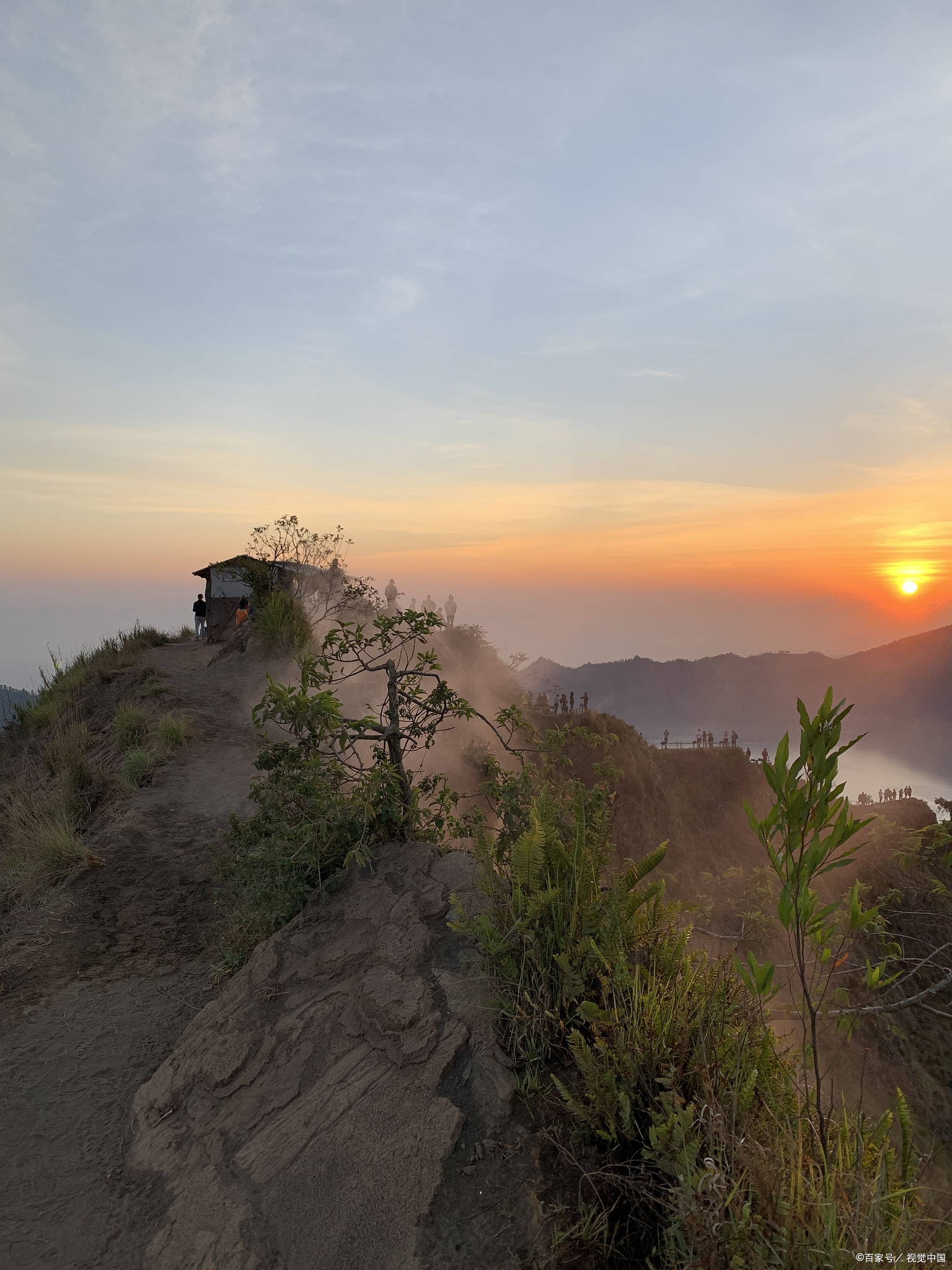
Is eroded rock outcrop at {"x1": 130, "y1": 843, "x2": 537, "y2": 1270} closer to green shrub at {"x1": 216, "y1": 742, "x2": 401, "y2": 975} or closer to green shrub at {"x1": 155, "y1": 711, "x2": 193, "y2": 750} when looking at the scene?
green shrub at {"x1": 216, "y1": 742, "x2": 401, "y2": 975}

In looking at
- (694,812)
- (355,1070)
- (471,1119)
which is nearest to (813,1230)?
(471,1119)

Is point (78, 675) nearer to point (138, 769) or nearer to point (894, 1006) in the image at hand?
point (138, 769)

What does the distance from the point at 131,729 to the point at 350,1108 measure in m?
9.52

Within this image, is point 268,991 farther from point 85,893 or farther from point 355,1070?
point 85,893

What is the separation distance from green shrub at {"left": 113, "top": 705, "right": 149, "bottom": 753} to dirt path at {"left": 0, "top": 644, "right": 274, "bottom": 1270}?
6.14 ft

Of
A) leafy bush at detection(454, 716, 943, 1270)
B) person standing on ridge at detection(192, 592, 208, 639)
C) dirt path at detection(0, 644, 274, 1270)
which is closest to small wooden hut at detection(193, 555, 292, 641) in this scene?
person standing on ridge at detection(192, 592, 208, 639)

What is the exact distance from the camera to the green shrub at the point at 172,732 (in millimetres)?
10211

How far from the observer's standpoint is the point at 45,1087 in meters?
4.24

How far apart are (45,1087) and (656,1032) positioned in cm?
370

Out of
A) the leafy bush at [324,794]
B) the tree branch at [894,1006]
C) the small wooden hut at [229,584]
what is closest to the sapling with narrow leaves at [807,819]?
the tree branch at [894,1006]

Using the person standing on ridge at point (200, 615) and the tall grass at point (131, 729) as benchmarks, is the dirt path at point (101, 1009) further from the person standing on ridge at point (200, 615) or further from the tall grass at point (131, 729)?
the person standing on ridge at point (200, 615)

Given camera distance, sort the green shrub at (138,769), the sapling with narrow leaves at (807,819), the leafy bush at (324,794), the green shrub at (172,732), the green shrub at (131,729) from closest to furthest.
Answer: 1. the sapling with narrow leaves at (807,819)
2. the leafy bush at (324,794)
3. the green shrub at (138,769)
4. the green shrub at (172,732)
5. the green shrub at (131,729)

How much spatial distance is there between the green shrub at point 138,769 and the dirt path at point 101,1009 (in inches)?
7.0

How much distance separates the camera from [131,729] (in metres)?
11.3
